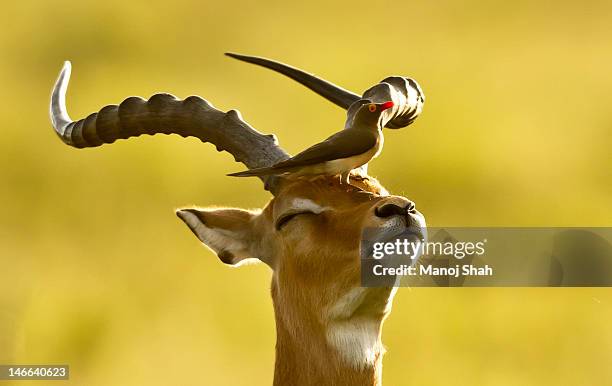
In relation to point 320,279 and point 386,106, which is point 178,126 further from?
point 320,279

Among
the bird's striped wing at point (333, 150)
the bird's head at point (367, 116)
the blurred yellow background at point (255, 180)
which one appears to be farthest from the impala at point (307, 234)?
the blurred yellow background at point (255, 180)

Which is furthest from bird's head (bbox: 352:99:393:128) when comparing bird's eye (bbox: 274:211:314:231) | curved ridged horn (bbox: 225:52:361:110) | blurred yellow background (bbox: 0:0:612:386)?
blurred yellow background (bbox: 0:0:612:386)

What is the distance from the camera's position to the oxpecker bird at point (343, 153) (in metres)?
11.6

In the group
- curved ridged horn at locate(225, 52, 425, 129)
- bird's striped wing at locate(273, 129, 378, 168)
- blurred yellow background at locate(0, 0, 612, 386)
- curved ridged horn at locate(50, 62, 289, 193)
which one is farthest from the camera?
blurred yellow background at locate(0, 0, 612, 386)

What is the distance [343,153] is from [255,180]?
14551 millimetres

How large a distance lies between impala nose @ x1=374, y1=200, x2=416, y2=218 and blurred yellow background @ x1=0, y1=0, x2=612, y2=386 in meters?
9.81

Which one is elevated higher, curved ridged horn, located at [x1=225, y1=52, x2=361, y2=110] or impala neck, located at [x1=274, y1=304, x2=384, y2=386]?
curved ridged horn, located at [x1=225, y1=52, x2=361, y2=110]

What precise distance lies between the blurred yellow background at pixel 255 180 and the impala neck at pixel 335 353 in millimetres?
8886

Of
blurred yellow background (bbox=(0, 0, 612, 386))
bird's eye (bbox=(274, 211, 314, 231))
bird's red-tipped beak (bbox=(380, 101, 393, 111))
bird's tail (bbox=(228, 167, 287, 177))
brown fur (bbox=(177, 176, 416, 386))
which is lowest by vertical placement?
brown fur (bbox=(177, 176, 416, 386))

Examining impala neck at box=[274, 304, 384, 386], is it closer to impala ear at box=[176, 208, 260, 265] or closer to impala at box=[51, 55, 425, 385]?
impala at box=[51, 55, 425, 385]

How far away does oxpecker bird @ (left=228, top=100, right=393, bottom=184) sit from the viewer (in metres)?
11.6

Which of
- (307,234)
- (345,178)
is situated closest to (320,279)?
(307,234)

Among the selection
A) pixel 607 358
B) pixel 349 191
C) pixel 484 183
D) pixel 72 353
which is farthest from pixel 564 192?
pixel 349 191

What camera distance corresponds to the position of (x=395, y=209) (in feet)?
35.8
